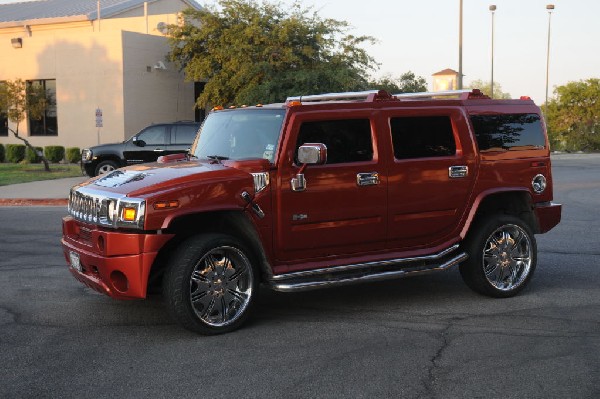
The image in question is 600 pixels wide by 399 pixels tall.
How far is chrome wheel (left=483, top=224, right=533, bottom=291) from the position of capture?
7246 millimetres

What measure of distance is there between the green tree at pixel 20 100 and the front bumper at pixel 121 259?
24102 millimetres

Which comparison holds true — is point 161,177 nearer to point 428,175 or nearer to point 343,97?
point 343,97

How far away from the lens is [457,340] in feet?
19.1

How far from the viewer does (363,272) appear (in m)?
6.62

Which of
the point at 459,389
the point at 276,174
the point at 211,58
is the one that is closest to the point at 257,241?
the point at 276,174

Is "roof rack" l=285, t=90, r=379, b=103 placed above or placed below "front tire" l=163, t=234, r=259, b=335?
above

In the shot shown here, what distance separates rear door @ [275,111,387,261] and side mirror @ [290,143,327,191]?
5 cm

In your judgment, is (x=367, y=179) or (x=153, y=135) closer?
(x=367, y=179)

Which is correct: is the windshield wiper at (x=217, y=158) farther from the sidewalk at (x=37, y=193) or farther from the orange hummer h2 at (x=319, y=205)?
the sidewalk at (x=37, y=193)

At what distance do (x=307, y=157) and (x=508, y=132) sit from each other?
2523 mm

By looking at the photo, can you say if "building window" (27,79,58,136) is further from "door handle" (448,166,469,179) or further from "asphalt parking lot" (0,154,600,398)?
"door handle" (448,166,469,179)

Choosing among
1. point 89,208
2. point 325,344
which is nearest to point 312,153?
point 325,344

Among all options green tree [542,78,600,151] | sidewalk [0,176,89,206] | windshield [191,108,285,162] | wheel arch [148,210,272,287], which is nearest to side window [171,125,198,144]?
sidewalk [0,176,89,206]

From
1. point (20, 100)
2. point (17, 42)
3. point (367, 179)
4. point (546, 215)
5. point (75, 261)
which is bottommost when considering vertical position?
point (75, 261)
